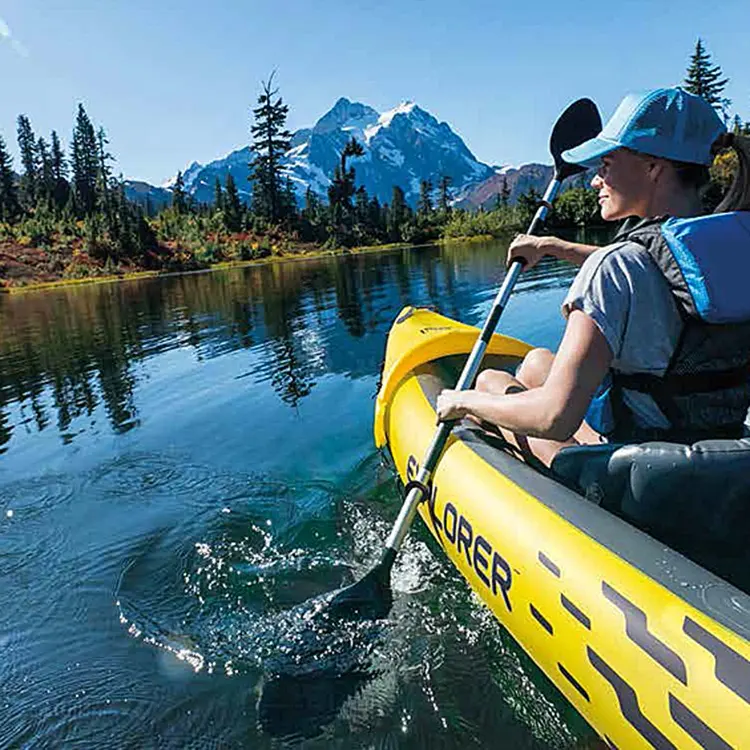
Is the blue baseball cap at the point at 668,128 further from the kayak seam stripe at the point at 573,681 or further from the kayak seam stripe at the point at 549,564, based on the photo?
the kayak seam stripe at the point at 573,681

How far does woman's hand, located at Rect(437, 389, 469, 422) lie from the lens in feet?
8.02

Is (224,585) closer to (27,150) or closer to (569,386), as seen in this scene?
(569,386)

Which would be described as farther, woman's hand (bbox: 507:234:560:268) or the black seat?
woman's hand (bbox: 507:234:560:268)

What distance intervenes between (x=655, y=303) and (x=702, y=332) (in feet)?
0.59

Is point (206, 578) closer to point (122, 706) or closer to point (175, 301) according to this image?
A: point (122, 706)

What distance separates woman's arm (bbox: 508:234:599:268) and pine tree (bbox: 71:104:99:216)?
63060mm

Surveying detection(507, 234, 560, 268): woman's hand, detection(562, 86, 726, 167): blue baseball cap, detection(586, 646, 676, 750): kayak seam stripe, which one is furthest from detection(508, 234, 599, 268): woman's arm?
detection(586, 646, 676, 750): kayak seam stripe

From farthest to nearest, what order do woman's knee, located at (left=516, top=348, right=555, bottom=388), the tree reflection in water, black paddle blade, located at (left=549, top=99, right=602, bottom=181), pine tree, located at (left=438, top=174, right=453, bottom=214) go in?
pine tree, located at (left=438, top=174, right=453, bottom=214) → the tree reflection in water → black paddle blade, located at (left=549, top=99, right=602, bottom=181) → woman's knee, located at (left=516, top=348, right=555, bottom=388)

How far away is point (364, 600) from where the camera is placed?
277 centimetres

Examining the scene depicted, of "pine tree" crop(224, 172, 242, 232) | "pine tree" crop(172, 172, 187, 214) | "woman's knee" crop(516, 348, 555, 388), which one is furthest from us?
"pine tree" crop(172, 172, 187, 214)

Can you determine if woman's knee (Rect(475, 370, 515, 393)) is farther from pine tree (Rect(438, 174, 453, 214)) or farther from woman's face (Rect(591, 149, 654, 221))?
pine tree (Rect(438, 174, 453, 214))

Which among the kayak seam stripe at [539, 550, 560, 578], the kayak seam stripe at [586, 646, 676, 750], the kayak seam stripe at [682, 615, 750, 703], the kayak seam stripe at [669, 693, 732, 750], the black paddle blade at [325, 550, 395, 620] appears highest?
the kayak seam stripe at [682, 615, 750, 703]

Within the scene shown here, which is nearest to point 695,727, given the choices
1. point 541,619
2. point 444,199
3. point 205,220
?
point 541,619

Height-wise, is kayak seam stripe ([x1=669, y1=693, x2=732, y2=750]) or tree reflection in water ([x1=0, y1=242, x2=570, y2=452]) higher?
kayak seam stripe ([x1=669, y1=693, x2=732, y2=750])
